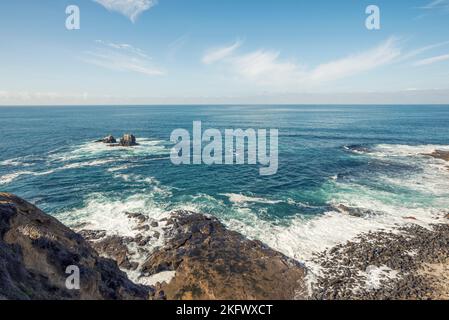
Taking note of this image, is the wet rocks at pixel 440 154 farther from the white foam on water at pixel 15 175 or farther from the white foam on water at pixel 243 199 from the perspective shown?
the white foam on water at pixel 15 175

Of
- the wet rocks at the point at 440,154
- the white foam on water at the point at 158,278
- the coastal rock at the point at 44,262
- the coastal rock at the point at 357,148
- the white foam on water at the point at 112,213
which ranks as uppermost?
the coastal rock at the point at 357,148

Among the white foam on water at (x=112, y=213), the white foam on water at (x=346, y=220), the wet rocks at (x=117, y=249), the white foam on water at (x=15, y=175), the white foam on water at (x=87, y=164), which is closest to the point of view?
the wet rocks at (x=117, y=249)

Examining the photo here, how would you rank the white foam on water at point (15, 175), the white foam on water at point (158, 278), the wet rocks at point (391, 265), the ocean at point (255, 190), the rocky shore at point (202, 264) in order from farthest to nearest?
the white foam on water at point (15, 175) → the ocean at point (255, 190) → the white foam on water at point (158, 278) → the wet rocks at point (391, 265) → the rocky shore at point (202, 264)

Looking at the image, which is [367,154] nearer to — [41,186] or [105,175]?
[105,175]

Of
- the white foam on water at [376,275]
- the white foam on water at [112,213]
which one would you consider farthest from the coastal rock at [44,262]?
the white foam on water at [376,275]

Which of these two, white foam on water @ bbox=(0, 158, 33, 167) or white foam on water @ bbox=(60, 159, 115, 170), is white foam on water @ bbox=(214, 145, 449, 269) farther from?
white foam on water @ bbox=(0, 158, 33, 167)

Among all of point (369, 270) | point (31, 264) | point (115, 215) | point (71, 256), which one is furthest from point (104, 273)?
point (369, 270)

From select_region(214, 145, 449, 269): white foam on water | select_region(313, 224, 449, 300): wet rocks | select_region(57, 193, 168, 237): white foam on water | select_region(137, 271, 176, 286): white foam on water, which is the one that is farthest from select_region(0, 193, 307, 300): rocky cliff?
select_region(313, 224, 449, 300): wet rocks
